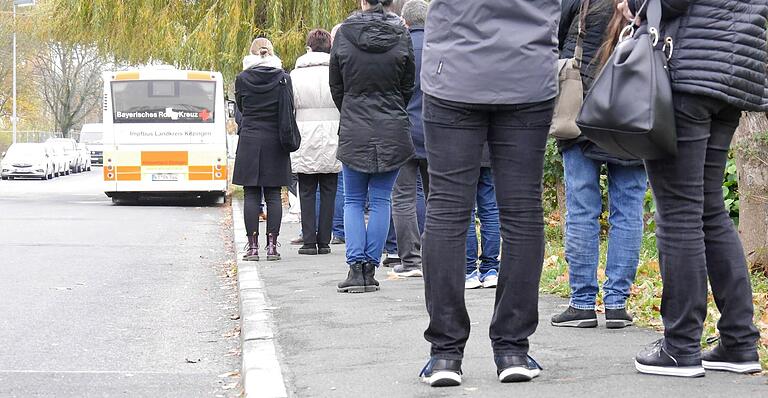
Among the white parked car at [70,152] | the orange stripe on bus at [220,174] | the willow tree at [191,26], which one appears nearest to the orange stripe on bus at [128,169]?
the orange stripe on bus at [220,174]

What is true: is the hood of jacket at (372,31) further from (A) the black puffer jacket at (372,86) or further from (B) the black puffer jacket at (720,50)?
(B) the black puffer jacket at (720,50)

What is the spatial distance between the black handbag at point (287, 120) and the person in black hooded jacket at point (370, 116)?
2.17m

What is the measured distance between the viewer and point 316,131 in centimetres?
1092

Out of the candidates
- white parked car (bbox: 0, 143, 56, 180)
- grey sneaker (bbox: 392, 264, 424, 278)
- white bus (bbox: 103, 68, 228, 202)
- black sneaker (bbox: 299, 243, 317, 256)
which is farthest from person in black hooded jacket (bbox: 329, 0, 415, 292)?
white parked car (bbox: 0, 143, 56, 180)

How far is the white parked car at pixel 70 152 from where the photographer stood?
57750 millimetres

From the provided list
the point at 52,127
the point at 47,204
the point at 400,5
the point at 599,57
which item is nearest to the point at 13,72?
the point at 52,127

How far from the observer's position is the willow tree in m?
23.7

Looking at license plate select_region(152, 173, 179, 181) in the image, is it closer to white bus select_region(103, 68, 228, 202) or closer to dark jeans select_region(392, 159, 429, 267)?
white bus select_region(103, 68, 228, 202)

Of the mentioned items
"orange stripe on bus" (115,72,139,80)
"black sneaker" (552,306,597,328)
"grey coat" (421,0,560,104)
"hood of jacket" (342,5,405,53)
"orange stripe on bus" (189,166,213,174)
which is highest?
"orange stripe on bus" (115,72,139,80)

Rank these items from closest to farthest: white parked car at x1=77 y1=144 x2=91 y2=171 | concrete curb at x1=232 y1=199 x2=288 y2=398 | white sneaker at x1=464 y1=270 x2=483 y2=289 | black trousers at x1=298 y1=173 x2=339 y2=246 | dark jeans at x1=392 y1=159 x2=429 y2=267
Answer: concrete curb at x1=232 y1=199 x2=288 y2=398 → white sneaker at x1=464 y1=270 x2=483 y2=289 → dark jeans at x1=392 y1=159 x2=429 y2=267 → black trousers at x1=298 y1=173 x2=339 y2=246 → white parked car at x1=77 y1=144 x2=91 y2=171

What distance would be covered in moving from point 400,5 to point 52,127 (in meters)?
95.6

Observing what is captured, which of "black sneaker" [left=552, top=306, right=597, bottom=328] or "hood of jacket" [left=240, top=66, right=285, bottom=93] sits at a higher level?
"hood of jacket" [left=240, top=66, right=285, bottom=93]

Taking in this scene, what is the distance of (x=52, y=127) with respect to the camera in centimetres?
10106

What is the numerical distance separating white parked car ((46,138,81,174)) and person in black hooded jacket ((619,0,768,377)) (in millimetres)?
53691
